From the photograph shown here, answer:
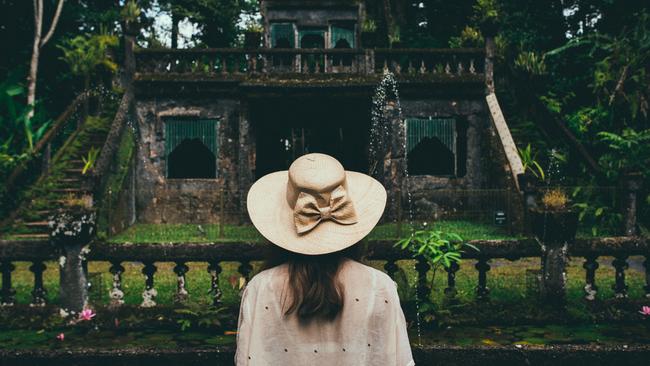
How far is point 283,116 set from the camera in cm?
1591

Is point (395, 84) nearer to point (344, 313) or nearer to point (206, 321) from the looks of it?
point (206, 321)

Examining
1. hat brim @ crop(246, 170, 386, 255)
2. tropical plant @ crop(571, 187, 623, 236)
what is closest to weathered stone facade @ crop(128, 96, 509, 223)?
tropical plant @ crop(571, 187, 623, 236)

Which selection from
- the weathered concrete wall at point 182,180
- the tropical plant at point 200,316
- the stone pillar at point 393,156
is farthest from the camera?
the weathered concrete wall at point 182,180

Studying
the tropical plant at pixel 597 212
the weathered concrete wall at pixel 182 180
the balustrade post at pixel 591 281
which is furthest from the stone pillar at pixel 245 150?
the balustrade post at pixel 591 281

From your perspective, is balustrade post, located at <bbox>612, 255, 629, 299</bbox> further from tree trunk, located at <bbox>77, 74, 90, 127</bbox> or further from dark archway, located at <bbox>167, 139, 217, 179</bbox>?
tree trunk, located at <bbox>77, 74, 90, 127</bbox>

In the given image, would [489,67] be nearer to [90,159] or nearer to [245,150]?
[245,150]

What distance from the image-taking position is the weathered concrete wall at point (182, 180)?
48.6 ft

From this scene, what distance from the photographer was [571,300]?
5336 mm

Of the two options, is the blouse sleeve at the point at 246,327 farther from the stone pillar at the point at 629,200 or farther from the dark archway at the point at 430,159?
the dark archway at the point at 430,159

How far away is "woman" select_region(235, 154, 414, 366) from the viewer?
211 cm

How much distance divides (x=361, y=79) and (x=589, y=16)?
9.93 meters

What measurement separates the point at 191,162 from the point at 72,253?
34.7 ft

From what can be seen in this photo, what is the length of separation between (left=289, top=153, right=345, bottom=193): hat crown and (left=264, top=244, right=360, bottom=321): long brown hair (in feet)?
0.91

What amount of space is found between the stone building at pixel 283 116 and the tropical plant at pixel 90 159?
1494 millimetres
